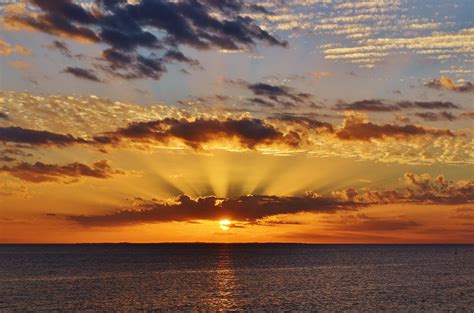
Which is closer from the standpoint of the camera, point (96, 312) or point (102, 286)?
point (96, 312)

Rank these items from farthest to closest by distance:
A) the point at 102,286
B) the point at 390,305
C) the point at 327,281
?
the point at 327,281
the point at 102,286
the point at 390,305

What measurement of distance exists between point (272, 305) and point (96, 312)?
77.4 ft

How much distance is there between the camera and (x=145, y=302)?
8625 cm

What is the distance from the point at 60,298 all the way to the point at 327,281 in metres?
56.0

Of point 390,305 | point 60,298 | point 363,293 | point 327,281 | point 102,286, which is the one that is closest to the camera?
point 390,305

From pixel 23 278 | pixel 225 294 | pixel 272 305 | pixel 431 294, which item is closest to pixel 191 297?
pixel 225 294

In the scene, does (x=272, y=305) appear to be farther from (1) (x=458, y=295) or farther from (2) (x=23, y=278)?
(2) (x=23, y=278)

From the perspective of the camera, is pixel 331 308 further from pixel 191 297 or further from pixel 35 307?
pixel 35 307

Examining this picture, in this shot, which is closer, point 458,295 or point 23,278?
point 458,295

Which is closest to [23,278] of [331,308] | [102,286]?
[102,286]

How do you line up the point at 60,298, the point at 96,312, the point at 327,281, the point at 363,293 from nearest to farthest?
the point at 96,312, the point at 60,298, the point at 363,293, the point at 327,281

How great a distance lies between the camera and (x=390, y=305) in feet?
269

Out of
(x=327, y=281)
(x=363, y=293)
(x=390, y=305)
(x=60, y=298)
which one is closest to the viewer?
(x=390, y=305)

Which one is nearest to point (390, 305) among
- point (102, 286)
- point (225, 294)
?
point (225, 294)
